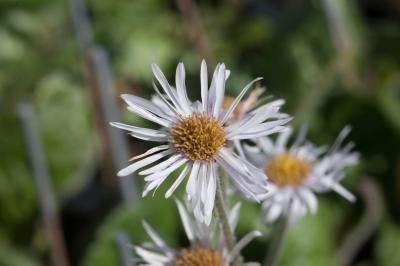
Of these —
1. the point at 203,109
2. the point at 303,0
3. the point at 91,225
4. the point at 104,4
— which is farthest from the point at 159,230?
the point at 104,4

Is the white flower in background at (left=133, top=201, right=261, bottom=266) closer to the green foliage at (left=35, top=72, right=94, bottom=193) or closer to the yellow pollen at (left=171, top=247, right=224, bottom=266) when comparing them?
the yellow pollen at (left=171, top=247, right=224, bottom=266)

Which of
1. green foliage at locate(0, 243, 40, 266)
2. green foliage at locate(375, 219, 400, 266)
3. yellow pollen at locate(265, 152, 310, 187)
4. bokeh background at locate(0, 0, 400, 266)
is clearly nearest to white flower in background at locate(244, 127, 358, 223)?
yellow pollen at locate(265, 152, 310, 187)

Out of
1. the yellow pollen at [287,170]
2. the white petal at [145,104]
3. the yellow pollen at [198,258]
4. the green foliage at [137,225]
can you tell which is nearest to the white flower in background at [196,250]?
the yellow pollen at [198,258]

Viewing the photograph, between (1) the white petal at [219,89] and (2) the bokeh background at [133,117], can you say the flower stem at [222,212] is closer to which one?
(1) the white petal at [219,89]

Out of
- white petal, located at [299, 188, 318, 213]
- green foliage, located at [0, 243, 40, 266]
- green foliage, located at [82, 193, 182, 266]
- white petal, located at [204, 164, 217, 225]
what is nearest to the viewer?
white petal, located at [204, 164, 217, 225]

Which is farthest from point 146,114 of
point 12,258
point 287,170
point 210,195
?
point 12,258

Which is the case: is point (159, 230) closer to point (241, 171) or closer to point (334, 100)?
point (334, 100)

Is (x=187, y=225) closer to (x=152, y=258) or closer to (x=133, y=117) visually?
(x=152, y=258)
